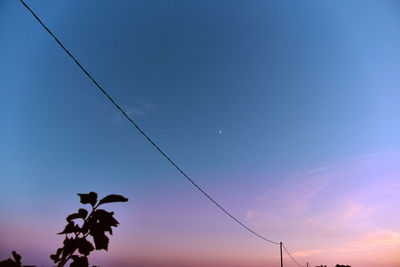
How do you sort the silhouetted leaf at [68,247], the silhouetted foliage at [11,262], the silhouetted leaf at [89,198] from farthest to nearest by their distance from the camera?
1. the silhouetted leaf at [89,198]
2. the silhouetted leaf at [68,247]
3. the silhouetted foliage at [11,262]

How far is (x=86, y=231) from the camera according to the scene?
137 cm

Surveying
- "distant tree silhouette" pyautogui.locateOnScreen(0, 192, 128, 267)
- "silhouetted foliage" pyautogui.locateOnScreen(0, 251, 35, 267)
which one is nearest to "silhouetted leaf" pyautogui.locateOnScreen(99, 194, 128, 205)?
"distant tree silhouette" pyautogui.locateOnScreen(0, 192, 128, 267)

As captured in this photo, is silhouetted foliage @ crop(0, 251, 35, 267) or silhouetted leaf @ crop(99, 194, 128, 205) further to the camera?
silhouetted leaf @ crop(99, 194, 128, 205)

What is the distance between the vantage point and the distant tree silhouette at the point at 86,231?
1.30m

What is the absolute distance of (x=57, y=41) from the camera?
16.5 feet

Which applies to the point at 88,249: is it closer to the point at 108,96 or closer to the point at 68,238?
the point at 68,238

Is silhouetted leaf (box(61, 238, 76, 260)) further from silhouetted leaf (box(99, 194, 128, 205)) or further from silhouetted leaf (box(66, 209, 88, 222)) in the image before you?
silhouetted leaf (box(99, 194, 128, 205))

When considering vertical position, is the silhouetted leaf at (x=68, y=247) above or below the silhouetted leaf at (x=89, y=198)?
below

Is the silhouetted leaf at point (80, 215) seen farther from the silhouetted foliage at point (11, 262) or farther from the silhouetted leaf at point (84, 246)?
the silhouetted foliage at point (11, 262)

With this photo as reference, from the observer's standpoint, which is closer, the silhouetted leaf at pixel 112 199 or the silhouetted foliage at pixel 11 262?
the silhouetted foliage at pixel 11 262

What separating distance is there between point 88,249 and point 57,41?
5341 mm

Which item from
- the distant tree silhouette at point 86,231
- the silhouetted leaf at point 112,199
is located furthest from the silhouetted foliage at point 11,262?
the silhouetted leaf at point 112,199

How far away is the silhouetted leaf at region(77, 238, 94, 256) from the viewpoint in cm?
131

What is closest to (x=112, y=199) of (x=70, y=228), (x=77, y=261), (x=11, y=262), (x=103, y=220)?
(x=103, y=220)
